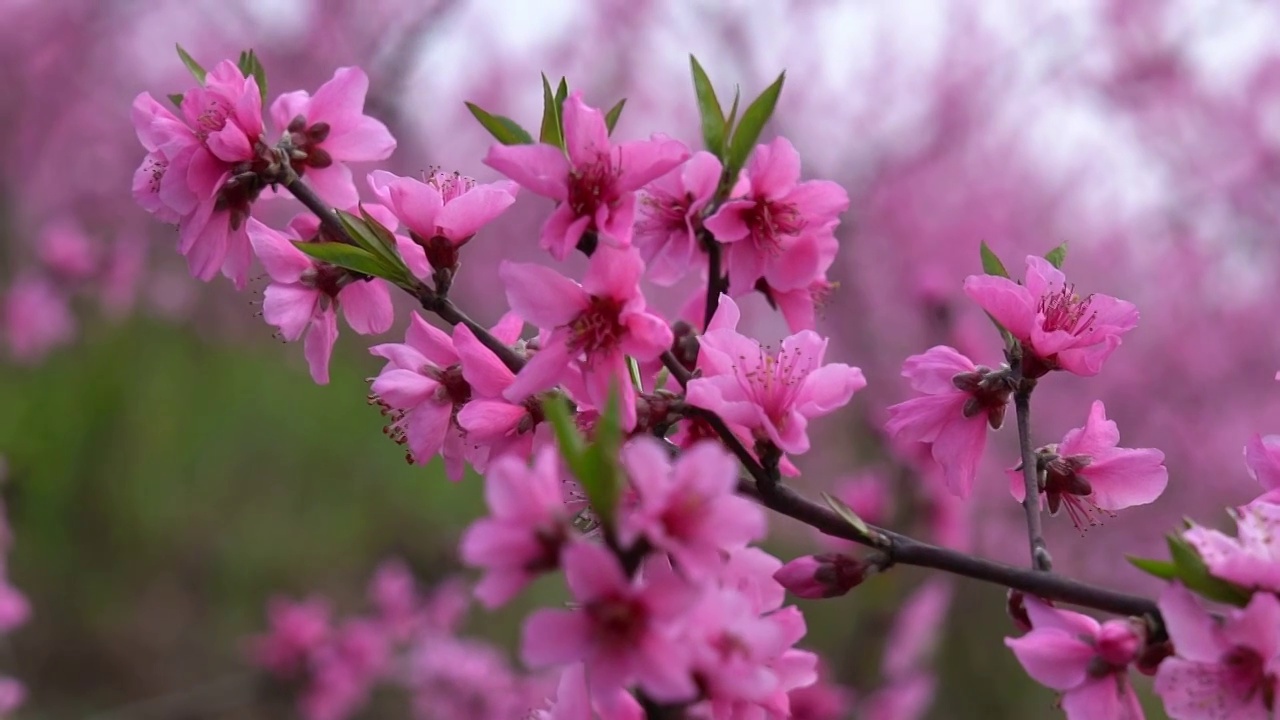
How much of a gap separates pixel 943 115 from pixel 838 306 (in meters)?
1.79

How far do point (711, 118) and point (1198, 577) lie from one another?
61cm

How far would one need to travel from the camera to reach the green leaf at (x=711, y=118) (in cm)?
101

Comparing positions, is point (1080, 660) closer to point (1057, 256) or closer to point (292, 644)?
point (1057, 256)

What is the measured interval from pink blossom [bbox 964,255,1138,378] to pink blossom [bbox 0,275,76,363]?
3.99 meters

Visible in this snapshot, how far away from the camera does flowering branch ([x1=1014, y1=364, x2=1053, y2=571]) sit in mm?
853

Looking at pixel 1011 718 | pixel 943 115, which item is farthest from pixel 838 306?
pixel 1011 718

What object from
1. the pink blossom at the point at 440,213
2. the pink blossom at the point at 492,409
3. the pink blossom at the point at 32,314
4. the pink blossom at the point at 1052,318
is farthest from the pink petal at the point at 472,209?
the pink blossom at the point at 32,314

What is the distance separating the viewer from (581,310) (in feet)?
2.82

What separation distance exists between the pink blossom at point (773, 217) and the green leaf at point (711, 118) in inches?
1.6

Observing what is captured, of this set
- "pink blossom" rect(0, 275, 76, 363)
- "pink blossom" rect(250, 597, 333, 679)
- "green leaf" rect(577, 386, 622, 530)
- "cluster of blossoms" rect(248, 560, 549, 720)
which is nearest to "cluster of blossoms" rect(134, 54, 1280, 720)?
"green leaf" rect(577, 386, 622, 530)

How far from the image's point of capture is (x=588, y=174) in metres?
0.87

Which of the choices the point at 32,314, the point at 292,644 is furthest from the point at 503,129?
the point at 32,314

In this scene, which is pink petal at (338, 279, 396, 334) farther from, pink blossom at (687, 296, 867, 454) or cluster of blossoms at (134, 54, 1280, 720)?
pink blossom at (687, 296, 867, 454)

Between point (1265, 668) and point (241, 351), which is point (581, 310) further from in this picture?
point (241, 351)
